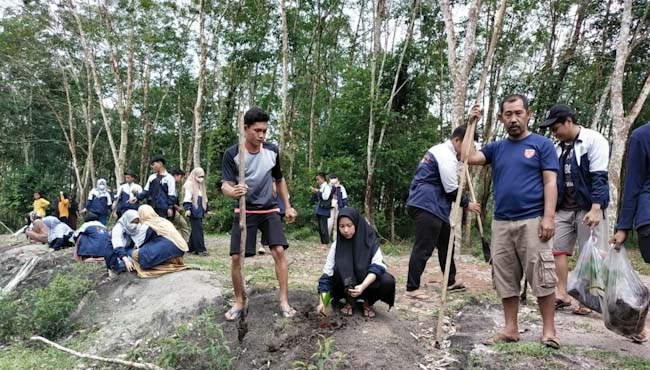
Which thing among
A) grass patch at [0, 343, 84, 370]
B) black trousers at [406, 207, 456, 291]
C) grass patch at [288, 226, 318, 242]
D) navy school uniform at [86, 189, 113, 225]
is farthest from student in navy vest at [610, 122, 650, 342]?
navy school uniform at [86, 189, 113, 225]

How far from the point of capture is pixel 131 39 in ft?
51.0

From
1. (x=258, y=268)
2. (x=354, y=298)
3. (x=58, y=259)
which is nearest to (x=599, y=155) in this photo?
(x=354, y=298)

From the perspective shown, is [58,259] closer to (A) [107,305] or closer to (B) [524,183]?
(A) [107,305]

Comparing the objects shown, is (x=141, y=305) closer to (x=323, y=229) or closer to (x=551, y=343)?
(x=551, y=343)

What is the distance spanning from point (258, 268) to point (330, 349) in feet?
11.1

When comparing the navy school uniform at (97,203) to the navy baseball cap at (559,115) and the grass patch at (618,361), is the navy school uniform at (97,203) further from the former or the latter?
the grass patch at (618,361)

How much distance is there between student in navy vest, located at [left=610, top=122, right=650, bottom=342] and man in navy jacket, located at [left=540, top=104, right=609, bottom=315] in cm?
93

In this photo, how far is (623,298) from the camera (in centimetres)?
298

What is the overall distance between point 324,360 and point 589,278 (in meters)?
2.22

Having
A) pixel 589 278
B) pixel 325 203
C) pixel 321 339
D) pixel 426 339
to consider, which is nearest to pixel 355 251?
pixel 321 339

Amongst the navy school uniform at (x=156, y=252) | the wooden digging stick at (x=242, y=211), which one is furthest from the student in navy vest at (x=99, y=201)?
the wooden digging stick at (x=242, y=211)

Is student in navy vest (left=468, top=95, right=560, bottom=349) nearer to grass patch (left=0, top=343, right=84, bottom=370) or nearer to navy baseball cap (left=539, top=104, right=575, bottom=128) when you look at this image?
navy baseball cap (left=539, top=104, right=575, bottom=128)

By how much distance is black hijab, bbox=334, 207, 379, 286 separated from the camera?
3836 millimetres

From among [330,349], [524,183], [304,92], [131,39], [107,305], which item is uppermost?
[131,39]
